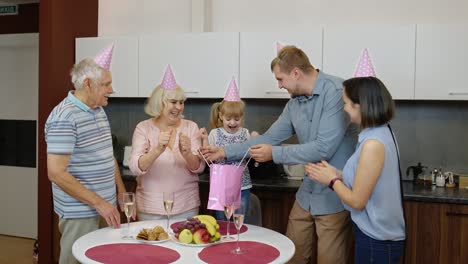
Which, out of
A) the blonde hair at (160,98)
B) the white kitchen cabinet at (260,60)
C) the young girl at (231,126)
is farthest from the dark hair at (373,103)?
the white kitchen cabinet at (260,60)

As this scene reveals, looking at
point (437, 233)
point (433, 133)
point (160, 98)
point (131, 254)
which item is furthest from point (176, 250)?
point (433, 133)

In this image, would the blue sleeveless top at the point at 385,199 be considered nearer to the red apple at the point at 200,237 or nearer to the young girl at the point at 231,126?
the red apple at the point at 200,237

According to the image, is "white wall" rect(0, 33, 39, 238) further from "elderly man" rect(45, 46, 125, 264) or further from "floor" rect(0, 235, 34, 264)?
"elderly man" rect(45, 46, 125, 264)

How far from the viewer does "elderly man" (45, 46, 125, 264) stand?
2385mm

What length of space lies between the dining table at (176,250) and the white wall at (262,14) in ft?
7.15

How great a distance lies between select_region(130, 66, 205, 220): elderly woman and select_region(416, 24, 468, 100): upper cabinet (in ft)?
5.39

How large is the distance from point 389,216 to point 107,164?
4.55 feet

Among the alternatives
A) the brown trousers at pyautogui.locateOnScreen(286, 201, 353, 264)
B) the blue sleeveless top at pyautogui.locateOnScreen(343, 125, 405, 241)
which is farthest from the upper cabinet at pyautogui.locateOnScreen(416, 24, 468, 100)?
the blue sleeveless top at pyautogui.locateOnScreen(343, 125, 405, 241)

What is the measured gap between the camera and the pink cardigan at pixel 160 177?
108 inches

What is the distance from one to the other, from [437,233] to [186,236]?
5.97ft

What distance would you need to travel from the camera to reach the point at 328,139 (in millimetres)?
2535

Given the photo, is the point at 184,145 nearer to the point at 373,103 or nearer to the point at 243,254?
the point at 243,254

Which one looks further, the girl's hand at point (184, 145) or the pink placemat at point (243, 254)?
the girl's hand at point (184, 145)

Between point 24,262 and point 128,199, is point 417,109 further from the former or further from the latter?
point 24,262
